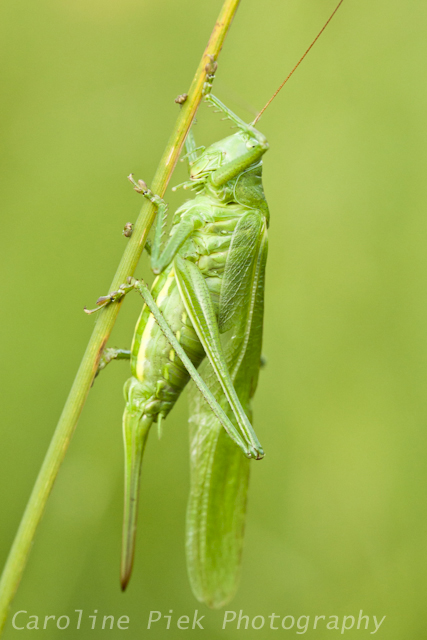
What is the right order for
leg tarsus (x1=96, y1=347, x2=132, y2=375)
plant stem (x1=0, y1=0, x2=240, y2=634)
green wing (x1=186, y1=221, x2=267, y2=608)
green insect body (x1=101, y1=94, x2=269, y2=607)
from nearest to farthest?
plant stem (x1=0, y1=0, x2=240, y2=634) < leg tarsus (x1=96, y1=347, x2=132, y2=375) < green insect body (x1=101, y1=94, x2=269, y2=607) < green wing (x1=186, y1=221, x2=267, y2=608)

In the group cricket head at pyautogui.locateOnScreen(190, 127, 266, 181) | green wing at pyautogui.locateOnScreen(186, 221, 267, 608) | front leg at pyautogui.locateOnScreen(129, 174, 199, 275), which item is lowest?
green wing at pyautogui.locateOnScreen(186, 221, 267, 608)

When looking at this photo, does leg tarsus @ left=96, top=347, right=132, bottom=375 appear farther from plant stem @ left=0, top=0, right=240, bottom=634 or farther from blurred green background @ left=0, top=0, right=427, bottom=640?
blurred green background @ left=0, top=0, right=427, bottom=640

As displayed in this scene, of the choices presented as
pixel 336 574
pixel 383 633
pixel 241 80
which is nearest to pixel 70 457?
pixel 336 574

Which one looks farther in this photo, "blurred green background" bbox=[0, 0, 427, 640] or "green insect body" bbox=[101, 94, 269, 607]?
"blurred green background" bbox=[0, 0, 427, 640]

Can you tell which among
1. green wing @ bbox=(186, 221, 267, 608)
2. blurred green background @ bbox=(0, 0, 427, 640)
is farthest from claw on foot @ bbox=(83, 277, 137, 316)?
blurred green background @ bbox=(0, 0, 427, 640)

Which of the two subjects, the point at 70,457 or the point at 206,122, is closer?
the point at 70,457

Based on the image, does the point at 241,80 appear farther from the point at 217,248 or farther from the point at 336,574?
the point at 336,574

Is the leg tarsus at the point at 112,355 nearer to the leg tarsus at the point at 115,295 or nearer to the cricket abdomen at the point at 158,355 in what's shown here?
the cricket abdomen at the point at 158,355

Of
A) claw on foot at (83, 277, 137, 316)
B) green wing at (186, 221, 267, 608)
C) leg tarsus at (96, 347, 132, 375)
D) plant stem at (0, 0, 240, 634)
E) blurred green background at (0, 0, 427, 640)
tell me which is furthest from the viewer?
blurred green background at (0, 0, 427, 640)
